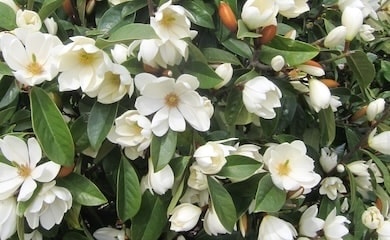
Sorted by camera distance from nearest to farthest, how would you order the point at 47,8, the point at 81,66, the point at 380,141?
the point at 81,66 → the point at 47,8 → the point at 380,141

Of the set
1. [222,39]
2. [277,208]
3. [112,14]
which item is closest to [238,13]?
[222,39]

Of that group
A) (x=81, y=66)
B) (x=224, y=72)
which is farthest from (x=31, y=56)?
(x=224, y=72)

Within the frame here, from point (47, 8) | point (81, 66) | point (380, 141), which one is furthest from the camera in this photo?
point (380, 141)

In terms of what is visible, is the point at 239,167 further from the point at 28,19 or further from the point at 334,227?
the point at 28,19

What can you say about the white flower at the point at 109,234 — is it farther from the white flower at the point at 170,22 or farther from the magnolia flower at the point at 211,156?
the white flower at the point at 170,22

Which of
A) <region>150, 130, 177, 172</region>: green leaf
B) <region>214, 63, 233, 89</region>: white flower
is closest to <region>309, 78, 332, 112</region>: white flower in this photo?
<region>214, 63, 233, 89</region>: white flower

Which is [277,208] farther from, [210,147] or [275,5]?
[275,5]
